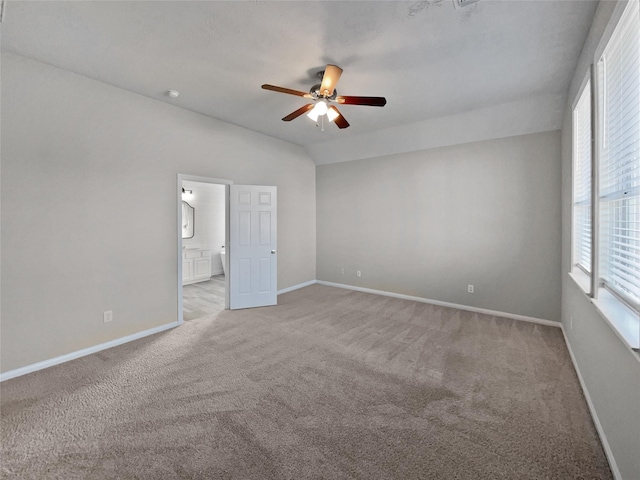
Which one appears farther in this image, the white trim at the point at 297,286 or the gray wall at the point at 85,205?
the white trim at the point at 297,286

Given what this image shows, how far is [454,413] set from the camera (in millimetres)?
1986

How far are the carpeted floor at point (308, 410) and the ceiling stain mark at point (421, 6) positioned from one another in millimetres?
2933

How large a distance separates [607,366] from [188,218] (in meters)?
7.06

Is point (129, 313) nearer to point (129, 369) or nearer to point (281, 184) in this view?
point (129, 369)

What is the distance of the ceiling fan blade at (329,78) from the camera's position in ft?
7.71

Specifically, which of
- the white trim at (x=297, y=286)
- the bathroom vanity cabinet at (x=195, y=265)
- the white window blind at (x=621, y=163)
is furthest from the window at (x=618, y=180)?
the bathroom vanity cabinet at (x=195, y=265)

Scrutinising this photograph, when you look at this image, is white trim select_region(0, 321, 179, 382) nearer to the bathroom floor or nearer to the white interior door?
the bathroom floor

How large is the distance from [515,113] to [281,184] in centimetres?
382

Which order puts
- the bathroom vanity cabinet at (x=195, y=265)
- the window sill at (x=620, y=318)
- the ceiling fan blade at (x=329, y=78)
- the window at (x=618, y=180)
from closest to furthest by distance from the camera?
1. the window sill at (x=620, y=318)
2. the window at (x=618, y=180)
3. the ceiling fan blade at (x=329, y=78)
4. the bathroom vanity cabinet at (x=195, y=265)

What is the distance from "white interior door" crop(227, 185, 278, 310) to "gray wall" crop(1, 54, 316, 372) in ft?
2.23

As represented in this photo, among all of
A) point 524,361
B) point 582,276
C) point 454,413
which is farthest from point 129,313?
point 582,276

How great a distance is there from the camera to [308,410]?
6.64 feet

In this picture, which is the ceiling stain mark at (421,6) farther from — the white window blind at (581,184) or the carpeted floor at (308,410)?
the carpeted floor at (308,410)

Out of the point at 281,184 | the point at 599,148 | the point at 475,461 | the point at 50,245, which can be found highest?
the point at 281,184
